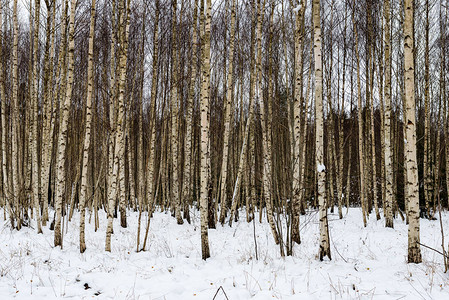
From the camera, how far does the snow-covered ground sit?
3650 mm

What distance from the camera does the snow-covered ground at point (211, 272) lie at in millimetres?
3650

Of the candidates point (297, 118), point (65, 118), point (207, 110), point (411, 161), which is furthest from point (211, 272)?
point (65, 118)

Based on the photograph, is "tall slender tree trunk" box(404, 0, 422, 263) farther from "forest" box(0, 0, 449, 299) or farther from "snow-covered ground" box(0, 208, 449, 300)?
"snow-covered ground" box(0, 208, 449, 300)

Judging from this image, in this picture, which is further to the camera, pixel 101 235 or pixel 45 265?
pixel 101 235

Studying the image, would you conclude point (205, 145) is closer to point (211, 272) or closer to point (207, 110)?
point (207, 110)

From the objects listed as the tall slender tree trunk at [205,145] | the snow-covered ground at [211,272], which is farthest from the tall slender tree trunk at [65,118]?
the tall slender tree trunk at [205,145]

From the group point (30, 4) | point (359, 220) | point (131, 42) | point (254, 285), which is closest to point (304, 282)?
point (254, 285)

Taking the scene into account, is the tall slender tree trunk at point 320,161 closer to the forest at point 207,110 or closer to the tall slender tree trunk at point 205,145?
the forest at point 207,110

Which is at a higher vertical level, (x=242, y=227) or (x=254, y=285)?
(x=254, y=285)

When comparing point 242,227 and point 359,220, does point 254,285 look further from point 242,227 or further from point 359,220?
point 359,220

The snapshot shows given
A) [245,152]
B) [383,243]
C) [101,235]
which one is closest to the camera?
[383,243]

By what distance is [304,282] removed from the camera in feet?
12.9

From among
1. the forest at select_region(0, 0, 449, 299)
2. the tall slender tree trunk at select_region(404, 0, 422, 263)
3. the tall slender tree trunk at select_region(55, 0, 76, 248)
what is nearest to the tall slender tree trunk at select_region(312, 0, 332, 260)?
the forest at select_region(0, 0, 449, 299)

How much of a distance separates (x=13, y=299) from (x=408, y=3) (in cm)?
699
